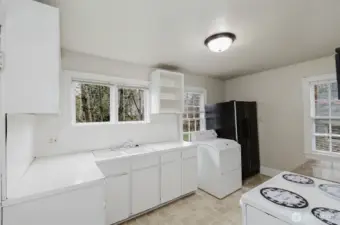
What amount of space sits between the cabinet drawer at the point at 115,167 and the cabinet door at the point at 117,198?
6 cm

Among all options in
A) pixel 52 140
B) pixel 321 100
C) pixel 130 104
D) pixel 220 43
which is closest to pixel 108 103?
pixel 130 104

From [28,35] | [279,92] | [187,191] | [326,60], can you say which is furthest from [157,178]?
[326,60]

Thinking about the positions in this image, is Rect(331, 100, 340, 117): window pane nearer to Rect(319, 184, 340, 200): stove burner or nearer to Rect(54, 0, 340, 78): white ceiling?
Rect(54, 0, 340, 78): white ceiling

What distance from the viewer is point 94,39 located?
2.10 m

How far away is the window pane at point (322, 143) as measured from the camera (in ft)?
9.91

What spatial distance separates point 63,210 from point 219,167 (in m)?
2.28

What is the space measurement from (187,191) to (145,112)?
1555 millimetres

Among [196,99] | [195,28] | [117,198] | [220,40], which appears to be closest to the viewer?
[195,28]

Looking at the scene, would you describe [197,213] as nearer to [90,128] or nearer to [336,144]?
[90,128]

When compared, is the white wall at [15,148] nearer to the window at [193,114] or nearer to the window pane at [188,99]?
Answer: the window at [193,114]

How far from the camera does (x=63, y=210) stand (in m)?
1.23

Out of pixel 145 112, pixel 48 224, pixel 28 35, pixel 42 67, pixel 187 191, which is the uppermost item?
pixel 28 35

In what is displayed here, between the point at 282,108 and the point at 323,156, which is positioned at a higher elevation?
the point at 282,108

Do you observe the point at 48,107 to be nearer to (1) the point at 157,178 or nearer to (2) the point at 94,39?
(2) the point at 94,39
